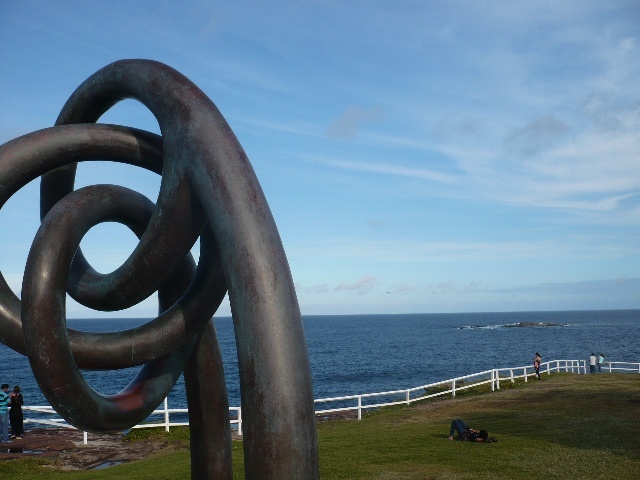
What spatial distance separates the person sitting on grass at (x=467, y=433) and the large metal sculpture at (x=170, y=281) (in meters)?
7.98

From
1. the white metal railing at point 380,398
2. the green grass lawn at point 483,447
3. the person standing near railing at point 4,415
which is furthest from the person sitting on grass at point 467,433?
the person standing near railing at point 4,415

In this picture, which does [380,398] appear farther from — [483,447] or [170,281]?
[170,281]

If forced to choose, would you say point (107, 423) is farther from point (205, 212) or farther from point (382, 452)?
point (382, 452)

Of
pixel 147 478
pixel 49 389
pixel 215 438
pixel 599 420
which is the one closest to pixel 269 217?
pixel 49 389

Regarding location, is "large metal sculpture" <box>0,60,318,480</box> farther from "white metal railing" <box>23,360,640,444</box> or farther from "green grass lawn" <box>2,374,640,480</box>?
"green grass lawn" <box>2,374,640,480</box>

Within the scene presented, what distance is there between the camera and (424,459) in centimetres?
1235

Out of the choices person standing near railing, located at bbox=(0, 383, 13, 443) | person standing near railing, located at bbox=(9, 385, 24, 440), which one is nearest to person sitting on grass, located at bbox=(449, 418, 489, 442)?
person standing near railing, located at bbox=(0, 383, 13, 443)

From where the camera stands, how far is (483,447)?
43.7ft

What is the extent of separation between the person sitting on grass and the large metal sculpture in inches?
314

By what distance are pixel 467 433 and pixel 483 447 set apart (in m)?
0.70

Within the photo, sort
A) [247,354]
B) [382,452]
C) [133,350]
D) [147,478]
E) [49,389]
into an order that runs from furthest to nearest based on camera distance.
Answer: [382,452], [147,478], [133,350], [49,389], [247,354]

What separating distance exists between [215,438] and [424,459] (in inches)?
249

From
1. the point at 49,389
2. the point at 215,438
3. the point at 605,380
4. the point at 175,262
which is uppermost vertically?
the point at 175,262

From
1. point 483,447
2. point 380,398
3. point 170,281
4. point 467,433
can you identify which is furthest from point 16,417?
point 380,398
